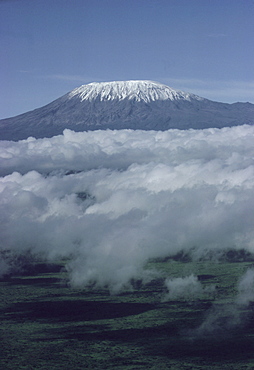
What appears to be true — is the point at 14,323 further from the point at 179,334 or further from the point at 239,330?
the point at 239,330

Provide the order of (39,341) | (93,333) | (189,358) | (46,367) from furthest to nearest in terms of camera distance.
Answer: (93,333) → (39,341) → (189,358) → (46,367)

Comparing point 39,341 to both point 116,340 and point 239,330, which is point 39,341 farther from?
point 239,330

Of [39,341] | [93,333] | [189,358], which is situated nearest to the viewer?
[189,358]

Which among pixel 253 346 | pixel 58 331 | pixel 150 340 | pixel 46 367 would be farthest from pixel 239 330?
pixel 46 367

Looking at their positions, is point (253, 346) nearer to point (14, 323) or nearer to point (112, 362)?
point (112, 362)

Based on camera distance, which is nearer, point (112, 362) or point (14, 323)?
point (112, 362)

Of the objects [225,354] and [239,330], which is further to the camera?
[239,330]

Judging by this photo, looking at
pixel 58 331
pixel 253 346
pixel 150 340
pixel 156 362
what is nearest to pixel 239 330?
pixel 253 346

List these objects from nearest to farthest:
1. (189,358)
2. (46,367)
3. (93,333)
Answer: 1. (46,367)
2. (189,358)
3. (93,333)

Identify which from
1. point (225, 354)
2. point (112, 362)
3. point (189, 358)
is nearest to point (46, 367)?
point (112, 362)
